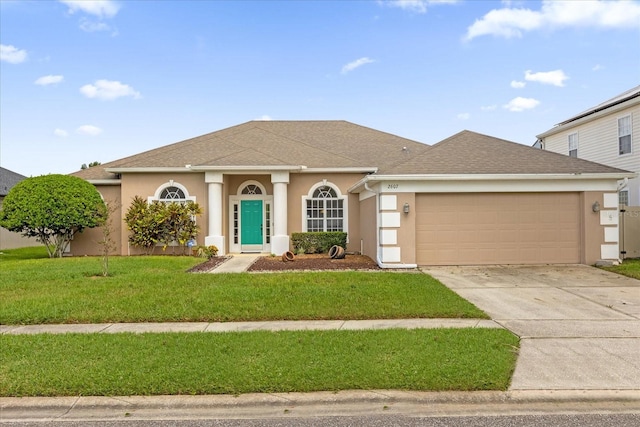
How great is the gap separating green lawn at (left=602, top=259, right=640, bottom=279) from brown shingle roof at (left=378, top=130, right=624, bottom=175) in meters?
2.80

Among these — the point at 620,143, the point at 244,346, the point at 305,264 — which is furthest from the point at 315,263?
the point at 620,143

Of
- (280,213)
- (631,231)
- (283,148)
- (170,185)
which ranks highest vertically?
(283,148)

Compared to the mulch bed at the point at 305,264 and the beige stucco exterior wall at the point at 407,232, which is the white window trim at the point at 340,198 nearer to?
the mulch bed at the point at 305,264

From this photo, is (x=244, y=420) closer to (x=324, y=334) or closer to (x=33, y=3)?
(x=324, y=334)

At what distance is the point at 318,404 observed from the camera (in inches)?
153

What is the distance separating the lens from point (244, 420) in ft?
11.9

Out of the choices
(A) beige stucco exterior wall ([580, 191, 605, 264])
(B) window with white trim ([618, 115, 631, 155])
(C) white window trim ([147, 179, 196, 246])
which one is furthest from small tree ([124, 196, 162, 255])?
(B) window with white trim ([618, 115, 631, 155])

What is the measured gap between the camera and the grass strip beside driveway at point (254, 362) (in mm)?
4102

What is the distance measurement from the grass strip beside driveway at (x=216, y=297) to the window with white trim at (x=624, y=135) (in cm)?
1151

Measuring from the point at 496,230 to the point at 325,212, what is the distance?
6.53 metres

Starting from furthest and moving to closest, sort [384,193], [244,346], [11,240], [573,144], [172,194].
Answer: [11,240] → [573,144] → [172,194] → [384,193] → [244,346]

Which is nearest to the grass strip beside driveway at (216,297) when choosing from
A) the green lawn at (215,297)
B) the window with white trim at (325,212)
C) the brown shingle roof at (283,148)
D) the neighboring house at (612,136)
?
the green lawn at (215,297)

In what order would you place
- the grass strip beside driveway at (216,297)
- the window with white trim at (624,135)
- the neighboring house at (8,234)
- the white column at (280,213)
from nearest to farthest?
the grass strip beside driveway at (216,297), the white column at (280,213), the window with white trim at (624,135), the neighboring house at (8,234)

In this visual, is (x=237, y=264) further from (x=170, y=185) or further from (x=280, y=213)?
(x=170, y=185)
